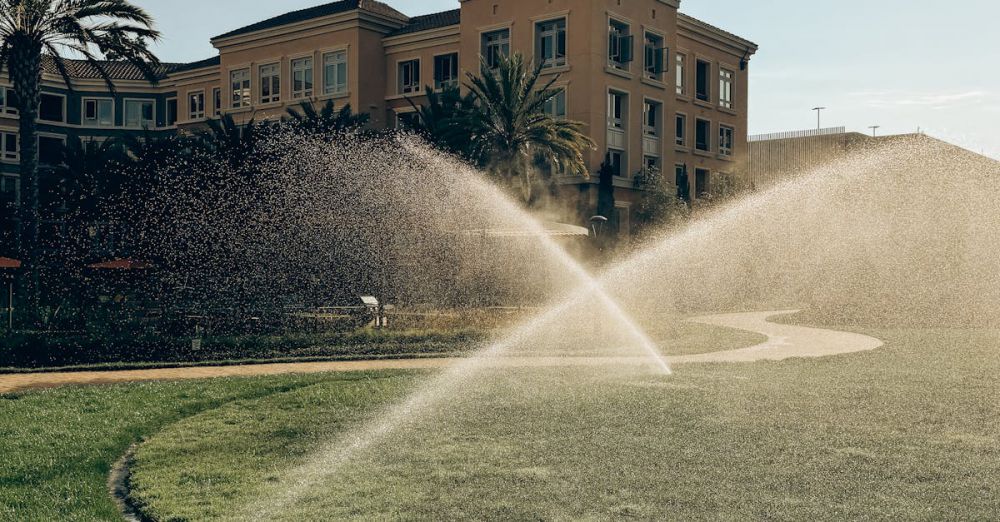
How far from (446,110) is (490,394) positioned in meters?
29.2

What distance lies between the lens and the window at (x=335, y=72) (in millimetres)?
55250

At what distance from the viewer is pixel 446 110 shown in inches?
1622

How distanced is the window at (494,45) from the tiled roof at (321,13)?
26.5ft

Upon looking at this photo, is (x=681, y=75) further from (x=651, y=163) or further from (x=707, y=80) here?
(x=651, y=163)

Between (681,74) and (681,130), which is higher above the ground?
(681,74)

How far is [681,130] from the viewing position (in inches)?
2232

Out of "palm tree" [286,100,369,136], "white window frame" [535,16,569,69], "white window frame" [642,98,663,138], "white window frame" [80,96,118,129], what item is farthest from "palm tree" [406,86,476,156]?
"white window frame" [80,96,118,129]

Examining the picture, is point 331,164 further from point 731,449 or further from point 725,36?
point 725,36

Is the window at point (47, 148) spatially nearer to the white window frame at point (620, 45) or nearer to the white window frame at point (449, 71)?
the white window frame at point (449, 71)

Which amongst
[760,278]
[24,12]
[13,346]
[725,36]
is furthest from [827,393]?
[725,36]

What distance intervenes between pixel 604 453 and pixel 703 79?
52.9 m

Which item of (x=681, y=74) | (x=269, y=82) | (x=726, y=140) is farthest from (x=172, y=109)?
(x=726, y=140)

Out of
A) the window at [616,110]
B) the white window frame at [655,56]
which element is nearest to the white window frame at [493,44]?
the window at [616,110]

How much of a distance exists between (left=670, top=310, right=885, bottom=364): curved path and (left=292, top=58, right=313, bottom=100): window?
33681 mm
